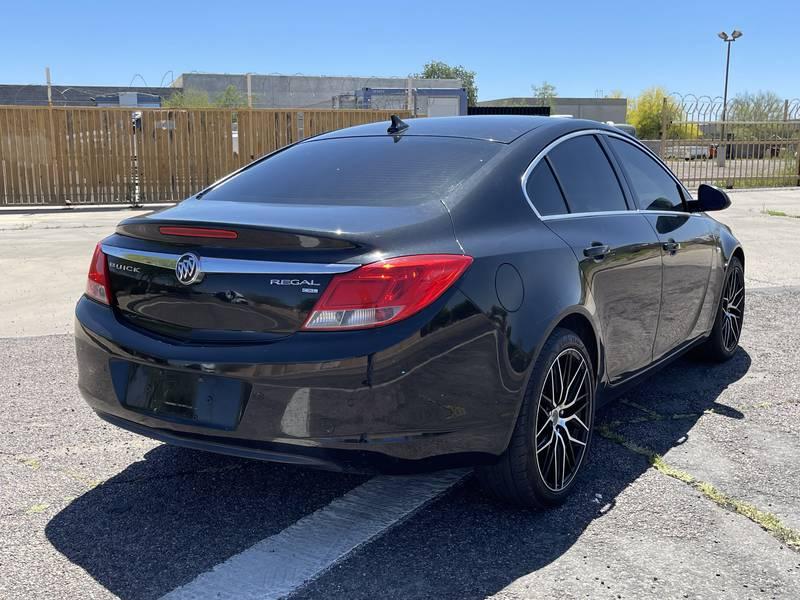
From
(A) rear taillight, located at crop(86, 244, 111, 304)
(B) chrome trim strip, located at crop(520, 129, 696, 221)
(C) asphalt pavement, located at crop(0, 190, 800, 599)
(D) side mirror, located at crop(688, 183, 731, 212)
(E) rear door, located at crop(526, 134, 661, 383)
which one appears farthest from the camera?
(D) side mirror, located at crop(688, 183, 731, 212)

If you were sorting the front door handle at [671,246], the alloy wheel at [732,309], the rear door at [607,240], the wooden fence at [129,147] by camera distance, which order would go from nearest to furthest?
1. the rear door at [607,240]
2. the front door handle at [671,246]
3. the alloy wheel at [732,309]
4. the wooden fence at [129,147]

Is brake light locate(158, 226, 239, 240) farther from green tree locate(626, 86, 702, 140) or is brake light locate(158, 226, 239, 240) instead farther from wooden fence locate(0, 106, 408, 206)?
green tree locate(626, 86, 702, 140)

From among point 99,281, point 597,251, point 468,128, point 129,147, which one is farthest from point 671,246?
point 129,147

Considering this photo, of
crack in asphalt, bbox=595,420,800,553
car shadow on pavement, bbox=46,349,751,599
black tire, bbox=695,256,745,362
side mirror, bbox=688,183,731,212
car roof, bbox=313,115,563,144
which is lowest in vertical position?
car shadow on pavement, bbox=46,349,751,599

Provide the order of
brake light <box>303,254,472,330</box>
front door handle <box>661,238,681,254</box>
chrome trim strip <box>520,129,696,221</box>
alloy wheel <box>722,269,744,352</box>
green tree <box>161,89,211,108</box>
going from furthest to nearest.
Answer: green tree <box>161,89,211,108</box> < alloy wheel <box>722,269,744,352</box> < front door handle <box>661,238,681,254</box> < chrome trim strip <box>520,129,696,221</box> < brake light <box>303,254,472,330</box>

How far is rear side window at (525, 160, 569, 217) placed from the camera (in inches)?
137

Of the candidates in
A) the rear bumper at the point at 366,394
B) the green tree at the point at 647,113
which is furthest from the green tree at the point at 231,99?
the rear bumper at the point at 366,394

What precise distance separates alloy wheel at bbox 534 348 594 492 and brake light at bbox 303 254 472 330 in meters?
0.78

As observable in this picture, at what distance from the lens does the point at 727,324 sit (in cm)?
555

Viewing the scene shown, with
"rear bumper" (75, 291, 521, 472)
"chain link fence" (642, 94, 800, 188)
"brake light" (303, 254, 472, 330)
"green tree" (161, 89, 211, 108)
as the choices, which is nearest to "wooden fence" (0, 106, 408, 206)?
"chain link fence" (642, 94, 800, 188)

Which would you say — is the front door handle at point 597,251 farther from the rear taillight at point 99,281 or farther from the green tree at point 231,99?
the green tree at point 231,99

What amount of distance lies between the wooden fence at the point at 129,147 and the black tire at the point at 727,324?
1472 centimetres

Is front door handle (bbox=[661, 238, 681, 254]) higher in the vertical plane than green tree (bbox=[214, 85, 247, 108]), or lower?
lower

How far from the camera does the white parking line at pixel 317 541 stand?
108 inches
